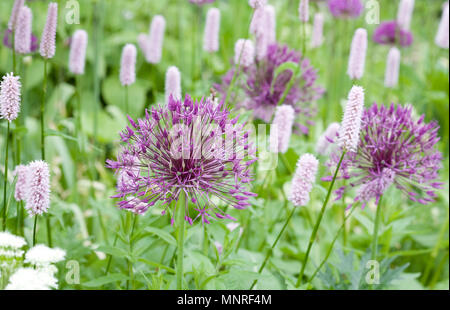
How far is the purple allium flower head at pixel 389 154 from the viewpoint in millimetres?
1622

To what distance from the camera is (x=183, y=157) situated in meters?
1.30

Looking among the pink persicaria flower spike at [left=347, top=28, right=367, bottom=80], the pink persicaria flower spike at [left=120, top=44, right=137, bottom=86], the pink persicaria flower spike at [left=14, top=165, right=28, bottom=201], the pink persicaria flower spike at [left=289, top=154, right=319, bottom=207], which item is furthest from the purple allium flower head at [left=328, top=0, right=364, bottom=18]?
the pink persicaria flower spike at [left=14, top=165, right=28, bottom=201]

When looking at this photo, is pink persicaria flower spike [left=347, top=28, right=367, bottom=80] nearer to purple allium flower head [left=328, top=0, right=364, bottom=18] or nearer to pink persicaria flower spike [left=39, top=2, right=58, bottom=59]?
pink persicaria flower spike [left=39, top=2, right=58, bottom=59]

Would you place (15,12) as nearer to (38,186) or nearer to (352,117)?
(38,186)

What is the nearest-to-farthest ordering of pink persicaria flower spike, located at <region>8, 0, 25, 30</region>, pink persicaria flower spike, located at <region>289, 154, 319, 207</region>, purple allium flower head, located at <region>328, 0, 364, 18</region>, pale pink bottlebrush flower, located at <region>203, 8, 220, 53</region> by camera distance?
1. pink persicaria flower spike, located at <region>289, 154, 319, 207</region>
2. pink persicaria flower spike, located at <region>8, 0, 25, 30</region>
3. pale pink bottlebrush flower, located at <region>203, 8, 220, 53</region>
4. purple allium flower head, located at <region>328, 0, 364, 18</region>

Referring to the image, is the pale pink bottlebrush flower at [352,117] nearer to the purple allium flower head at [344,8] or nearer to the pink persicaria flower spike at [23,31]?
the pink persicaria flower spike at [23,31]

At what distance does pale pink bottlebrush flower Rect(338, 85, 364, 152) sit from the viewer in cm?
123

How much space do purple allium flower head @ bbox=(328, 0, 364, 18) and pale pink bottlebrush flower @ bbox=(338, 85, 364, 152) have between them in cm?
191

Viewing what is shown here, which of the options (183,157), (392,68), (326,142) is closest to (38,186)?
(183,157)

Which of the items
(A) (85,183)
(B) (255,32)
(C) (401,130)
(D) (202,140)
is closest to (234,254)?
(D) (202,140)

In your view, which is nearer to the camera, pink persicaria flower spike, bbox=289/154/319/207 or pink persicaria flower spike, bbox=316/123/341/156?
pink persicaria flower spike, bbox=289/154/319/207

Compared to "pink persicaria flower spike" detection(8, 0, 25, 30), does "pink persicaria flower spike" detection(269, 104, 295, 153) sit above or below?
below
